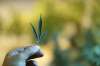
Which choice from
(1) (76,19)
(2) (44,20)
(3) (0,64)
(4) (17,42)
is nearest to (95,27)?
(1) (76,19)

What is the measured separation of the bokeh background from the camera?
46.9 inches

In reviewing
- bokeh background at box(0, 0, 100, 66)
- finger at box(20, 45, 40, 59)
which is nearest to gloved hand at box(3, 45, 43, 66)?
finger at box(20, 45, 40, 59)

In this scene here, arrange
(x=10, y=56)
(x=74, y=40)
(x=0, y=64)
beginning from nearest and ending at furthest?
1. (x=10, y=56)
2. (x=0, y=64)
3. (x=74, y=40)

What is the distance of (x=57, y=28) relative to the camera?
4.11 ft

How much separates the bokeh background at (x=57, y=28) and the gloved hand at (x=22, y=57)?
131mm

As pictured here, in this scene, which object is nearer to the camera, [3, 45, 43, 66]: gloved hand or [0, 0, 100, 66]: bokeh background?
[3, 45, 43, 66]: gloved hand

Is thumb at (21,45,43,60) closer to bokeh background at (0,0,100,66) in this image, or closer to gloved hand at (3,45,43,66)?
gloved hand at (3,45,43,66)

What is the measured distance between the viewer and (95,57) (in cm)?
129

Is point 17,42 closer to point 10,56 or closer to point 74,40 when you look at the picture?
point 10,56

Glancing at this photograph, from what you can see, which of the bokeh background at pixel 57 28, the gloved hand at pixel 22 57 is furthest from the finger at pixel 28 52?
the bokeh background at pixel 57 28

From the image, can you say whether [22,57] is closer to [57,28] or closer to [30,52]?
[30,52]

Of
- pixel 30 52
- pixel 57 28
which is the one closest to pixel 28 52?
pixel 30 52

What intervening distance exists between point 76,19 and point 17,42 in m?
0.34

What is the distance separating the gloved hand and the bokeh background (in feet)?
0.43
